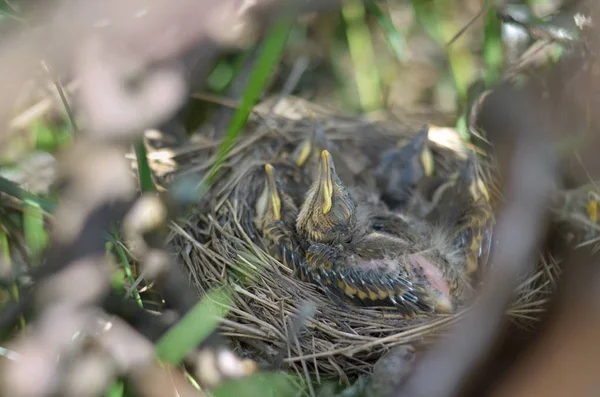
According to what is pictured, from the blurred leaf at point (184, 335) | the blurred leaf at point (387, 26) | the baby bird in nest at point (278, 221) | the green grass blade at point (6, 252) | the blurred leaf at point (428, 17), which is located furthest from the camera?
the blurred leaf at point (428, 17)

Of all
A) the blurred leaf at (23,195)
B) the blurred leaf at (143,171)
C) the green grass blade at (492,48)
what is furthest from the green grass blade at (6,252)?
the green grass blade at (492,48)

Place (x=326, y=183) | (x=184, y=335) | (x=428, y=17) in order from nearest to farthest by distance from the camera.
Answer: (x=184, y=335) → (x=326, y=183) → (x=428, y=17)

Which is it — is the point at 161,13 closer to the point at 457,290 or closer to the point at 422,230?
the point at 457,290

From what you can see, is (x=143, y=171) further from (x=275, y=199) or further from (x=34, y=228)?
(x=275, y=199)

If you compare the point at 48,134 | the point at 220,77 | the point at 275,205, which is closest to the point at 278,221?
the point at 275,205

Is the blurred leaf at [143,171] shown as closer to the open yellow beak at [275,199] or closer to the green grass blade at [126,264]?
the green grass blade at [126,264]
